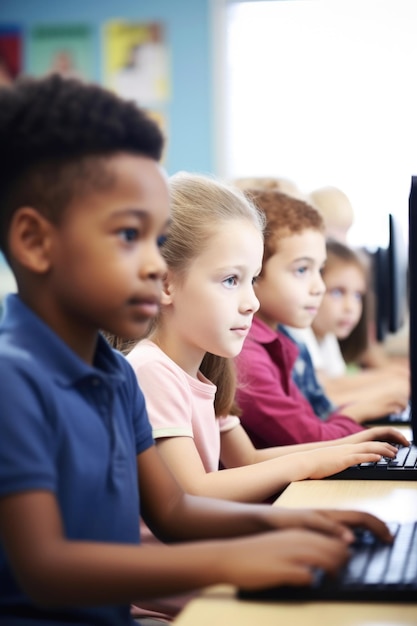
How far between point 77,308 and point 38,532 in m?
0.21

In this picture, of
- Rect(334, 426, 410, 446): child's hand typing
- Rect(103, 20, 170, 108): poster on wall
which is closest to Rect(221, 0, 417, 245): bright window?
Rect(103, 20, 170, 108): poster on wall

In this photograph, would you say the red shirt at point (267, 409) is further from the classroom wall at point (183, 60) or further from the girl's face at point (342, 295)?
the classroom wall at point (183, 60)

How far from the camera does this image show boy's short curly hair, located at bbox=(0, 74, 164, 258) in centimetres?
87

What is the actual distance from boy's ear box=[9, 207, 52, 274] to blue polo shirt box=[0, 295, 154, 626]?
0.17 feet

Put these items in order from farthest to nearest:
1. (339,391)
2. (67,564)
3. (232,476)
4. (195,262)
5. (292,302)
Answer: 1. (339,391)
2. (292,302)
3. (195,262)
4. (232,476)
5. (67,564)

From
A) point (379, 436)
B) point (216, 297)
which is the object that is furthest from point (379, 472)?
point (216, 297)

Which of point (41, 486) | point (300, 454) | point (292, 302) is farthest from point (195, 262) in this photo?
point (41, 486)

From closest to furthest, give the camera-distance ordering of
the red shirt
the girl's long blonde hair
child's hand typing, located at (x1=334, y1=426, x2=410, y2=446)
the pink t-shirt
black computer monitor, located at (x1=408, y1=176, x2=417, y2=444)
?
black computer monitor, located at (x1=408, y1=176, x2=417, y2=444) < the pink t-shirt < the girl's long blonde hair < child's hand typing, located at (x1=334, y1=426, x2=410, y2=446) < the red shirt

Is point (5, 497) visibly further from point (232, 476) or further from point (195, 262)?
point (195, 262)

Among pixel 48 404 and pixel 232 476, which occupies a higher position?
pixel 48 404

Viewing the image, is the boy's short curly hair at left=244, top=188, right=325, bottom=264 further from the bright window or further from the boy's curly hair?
the bright window

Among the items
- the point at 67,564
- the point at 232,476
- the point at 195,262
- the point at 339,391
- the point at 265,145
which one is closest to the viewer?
the point at 67,564

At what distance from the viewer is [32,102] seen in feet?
2.88

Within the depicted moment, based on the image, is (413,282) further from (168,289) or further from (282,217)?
(282,217)
